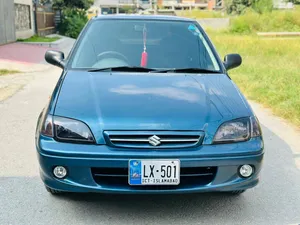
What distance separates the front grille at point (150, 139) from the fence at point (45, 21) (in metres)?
24.9

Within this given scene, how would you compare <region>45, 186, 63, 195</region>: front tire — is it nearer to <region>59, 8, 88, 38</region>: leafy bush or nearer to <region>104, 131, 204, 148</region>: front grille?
<region>104, 131, 204, 148</region>: front grille

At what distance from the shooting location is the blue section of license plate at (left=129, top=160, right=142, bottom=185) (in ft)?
8.95

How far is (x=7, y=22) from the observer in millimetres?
20109

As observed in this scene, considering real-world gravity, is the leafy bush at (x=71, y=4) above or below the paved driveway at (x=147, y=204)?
above

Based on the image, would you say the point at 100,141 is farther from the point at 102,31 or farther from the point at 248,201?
the point at 102,31

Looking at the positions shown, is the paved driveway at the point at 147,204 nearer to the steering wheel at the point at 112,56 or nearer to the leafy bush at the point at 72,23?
the steering wheel at the point at 112,56

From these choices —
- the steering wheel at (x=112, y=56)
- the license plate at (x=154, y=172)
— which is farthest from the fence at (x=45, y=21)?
the license plate at (x=154, y=172)

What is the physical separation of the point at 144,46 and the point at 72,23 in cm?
2662

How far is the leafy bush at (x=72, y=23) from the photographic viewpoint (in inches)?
1161

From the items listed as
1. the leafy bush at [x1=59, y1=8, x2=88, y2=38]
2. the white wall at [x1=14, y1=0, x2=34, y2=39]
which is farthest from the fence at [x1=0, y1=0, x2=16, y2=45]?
the leafy bush at [x1=59, y1=8, x2=88, y2=38]

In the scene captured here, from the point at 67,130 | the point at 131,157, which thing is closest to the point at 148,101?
the point at 131,157

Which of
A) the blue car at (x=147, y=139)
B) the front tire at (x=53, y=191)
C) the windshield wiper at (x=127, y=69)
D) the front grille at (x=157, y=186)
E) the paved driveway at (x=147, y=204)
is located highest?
the windshield wiper at (x=127, y=69)

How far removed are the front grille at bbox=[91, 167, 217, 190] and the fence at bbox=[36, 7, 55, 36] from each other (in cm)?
2491

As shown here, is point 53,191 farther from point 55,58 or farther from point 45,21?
point 45,21
